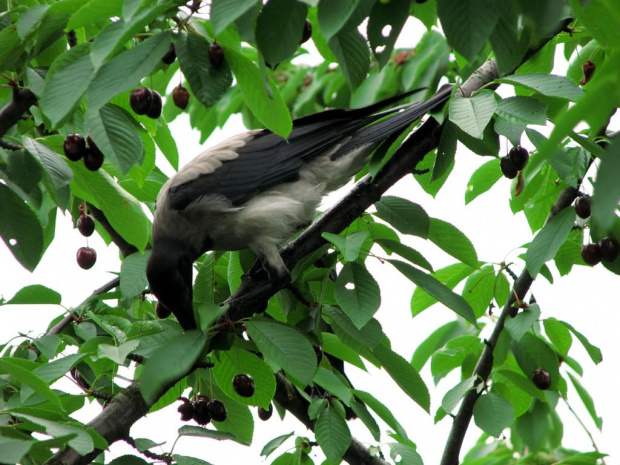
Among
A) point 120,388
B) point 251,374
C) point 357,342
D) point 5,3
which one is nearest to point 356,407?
point 357,342

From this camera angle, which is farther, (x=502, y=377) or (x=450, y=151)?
(x=502, y=377)

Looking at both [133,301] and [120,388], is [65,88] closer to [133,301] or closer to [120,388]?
[120,388]

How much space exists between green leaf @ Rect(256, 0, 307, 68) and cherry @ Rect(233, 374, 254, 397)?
148 cm

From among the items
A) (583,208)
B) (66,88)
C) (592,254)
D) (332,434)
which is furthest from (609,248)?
(66,88)

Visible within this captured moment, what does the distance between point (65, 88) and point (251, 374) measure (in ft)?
4.47

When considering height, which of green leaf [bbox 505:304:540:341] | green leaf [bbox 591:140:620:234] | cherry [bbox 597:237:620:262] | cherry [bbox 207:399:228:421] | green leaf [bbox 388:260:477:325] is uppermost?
green leaf [bbox 591:140:620:234]

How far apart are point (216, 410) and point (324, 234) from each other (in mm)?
914

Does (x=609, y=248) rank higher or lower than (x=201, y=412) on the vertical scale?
higher

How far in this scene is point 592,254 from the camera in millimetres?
3408

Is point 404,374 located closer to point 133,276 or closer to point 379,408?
point 379,408

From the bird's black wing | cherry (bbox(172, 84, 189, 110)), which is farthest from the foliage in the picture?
the bird's black wing

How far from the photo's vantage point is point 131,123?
2672 millimetres

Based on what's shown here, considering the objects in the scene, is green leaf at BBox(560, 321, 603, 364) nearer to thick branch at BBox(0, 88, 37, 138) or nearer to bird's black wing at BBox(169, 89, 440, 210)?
bird's black wing at BBox(169, 89, 440, 210)

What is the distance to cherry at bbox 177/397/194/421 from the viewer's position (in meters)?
3.19
